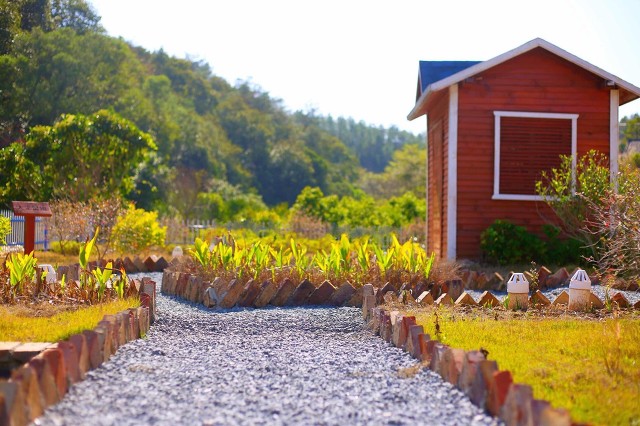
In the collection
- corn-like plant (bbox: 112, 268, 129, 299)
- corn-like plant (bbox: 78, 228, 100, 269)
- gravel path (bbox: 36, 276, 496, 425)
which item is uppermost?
corn-like plant (bbox: 78, 228, 100, 269)

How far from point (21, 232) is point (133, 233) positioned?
4.63 metres

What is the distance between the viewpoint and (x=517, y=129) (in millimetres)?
13867

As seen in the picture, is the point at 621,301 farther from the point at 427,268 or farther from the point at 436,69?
the point at 436,69

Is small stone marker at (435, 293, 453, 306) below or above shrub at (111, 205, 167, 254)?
below

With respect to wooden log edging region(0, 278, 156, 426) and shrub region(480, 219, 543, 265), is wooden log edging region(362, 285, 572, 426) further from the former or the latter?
shrub region(480, 219, 543, 265)

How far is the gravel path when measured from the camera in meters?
3.87

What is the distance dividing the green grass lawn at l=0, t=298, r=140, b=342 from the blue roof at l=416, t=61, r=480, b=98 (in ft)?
35.3

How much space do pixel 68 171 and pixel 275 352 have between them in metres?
20.5

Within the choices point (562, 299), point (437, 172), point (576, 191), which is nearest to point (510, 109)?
point (576, 191)

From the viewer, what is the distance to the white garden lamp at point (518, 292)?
767 cm

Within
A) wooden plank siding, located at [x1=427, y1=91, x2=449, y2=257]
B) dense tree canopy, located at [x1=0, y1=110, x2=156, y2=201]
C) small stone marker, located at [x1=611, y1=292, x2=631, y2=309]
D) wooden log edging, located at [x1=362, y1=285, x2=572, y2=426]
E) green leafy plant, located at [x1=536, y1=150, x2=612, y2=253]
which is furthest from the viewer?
dense tree canopy, located at [x1=0, y1=110, x2=156, y2=201]

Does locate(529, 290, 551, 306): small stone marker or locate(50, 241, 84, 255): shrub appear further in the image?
locate(50, 241, 84, 255): shrub

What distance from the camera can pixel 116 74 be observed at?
121 ft

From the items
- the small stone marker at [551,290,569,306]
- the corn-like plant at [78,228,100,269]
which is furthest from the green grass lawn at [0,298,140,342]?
the small stone marker at [551,290,569,306]
